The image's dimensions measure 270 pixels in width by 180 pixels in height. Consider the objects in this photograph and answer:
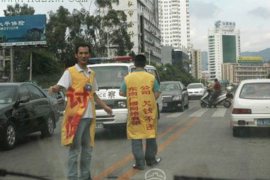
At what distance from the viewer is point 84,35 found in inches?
1768

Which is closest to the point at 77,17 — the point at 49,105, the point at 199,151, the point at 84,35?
the point at 84,35

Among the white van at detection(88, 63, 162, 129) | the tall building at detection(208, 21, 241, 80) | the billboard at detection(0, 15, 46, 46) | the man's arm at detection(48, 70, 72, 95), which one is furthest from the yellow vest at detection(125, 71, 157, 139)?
the billboard at detection(0, 15, 46, 46)

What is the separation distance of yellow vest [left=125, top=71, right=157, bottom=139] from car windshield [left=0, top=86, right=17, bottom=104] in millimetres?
3822

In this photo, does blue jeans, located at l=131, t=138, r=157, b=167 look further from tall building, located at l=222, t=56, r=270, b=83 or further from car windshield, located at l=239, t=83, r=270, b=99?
tall building, located at l=222, t=56, r=270, b=83

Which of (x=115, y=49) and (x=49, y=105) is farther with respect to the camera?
(x=115, y=49)

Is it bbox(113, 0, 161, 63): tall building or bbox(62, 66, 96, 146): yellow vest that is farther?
bbox(113, 0, 161, 63): tall building

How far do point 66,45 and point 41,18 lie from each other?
6722 millimetres

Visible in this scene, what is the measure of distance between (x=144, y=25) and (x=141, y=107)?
89.3 meters

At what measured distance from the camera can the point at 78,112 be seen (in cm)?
502

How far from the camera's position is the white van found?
31.1ft

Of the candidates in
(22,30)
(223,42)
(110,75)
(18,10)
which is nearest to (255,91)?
(110,75)

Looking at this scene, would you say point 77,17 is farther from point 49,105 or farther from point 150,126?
point 150,126

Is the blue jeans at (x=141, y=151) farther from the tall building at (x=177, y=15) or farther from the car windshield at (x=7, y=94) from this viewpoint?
the tall building at (x=177, y=15)

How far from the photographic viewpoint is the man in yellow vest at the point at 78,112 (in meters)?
5.00
